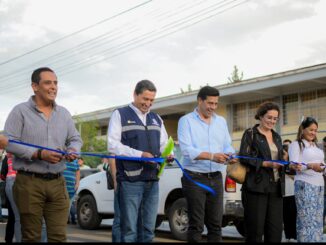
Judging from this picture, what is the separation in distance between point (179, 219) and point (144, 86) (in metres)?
4.43

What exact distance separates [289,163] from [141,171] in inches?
72.6

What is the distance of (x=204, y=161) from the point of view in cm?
590

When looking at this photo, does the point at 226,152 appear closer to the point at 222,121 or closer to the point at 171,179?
the point at 222,121

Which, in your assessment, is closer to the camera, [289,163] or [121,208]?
[121,208]

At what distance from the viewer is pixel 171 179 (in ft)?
32.5

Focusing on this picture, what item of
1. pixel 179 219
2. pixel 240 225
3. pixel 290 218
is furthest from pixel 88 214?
pixel 290 218

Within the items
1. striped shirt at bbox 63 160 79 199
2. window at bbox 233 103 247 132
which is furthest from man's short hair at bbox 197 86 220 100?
window at bbox 233 103 247 132

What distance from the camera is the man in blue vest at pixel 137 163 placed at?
544 centimetres

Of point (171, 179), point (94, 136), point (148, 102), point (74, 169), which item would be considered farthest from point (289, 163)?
point (94, 136)

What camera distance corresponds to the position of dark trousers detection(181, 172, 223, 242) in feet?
18.9

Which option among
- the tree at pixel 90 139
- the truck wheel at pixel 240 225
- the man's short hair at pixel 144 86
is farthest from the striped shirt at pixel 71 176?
the tree at pixel 90 139

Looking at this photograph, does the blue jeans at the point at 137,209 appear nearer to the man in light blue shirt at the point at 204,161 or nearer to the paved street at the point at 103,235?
the man in light blue shirt at the point at 204,161

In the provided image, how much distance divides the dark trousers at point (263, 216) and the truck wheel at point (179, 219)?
3.62 metres

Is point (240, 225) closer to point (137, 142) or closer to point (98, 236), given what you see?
point (98, 236)
